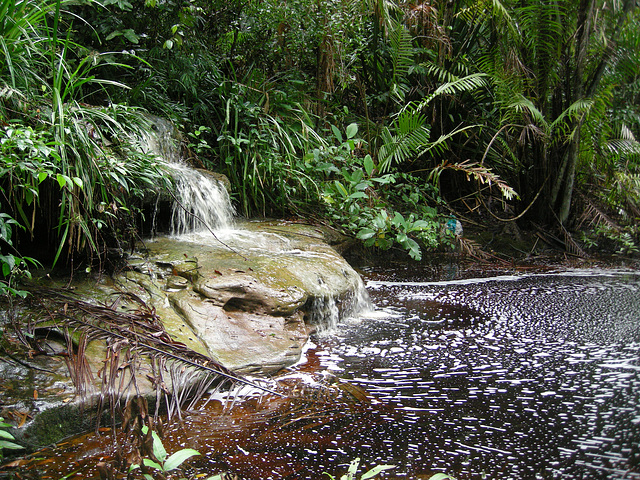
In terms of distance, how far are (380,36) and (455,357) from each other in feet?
14.6

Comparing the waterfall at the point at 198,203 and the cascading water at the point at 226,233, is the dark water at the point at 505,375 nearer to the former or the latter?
the cascading water at the point at 226,233

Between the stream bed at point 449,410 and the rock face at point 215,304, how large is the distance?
0.14m

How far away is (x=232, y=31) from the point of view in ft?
18.0

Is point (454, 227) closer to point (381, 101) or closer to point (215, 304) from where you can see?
point (381, 101)

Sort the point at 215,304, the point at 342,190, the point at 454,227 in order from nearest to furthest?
the point at 215,304 → the point at 342,190 → the point at 454,227

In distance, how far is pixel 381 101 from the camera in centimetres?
579

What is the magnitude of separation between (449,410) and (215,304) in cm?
141

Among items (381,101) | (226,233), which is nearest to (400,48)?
(381,101)

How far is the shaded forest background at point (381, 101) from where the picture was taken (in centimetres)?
436

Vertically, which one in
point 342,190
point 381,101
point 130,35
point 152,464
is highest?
point 130,35

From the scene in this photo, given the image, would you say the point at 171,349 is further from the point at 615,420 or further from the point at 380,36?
the point at 380,36

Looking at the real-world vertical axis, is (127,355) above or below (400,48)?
below

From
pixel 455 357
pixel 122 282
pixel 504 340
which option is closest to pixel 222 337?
pixel 122 282

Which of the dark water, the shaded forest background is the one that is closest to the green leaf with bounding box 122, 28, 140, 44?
the shaded forest background
